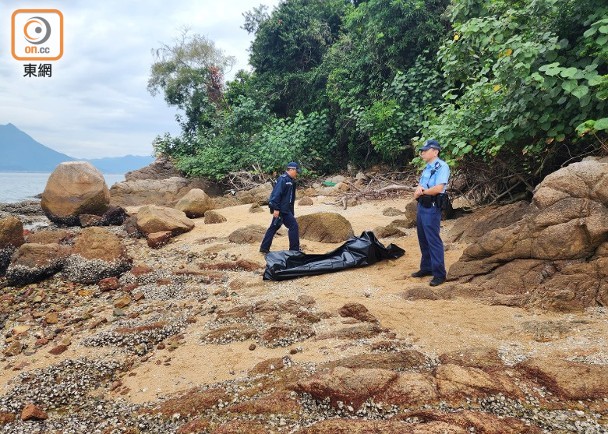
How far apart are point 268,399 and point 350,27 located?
1688 cm

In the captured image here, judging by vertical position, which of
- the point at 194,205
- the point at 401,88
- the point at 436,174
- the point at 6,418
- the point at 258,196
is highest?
the point at 401,88

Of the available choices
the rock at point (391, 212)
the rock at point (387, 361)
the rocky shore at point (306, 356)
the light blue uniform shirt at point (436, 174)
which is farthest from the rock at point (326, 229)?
the rock at point (387, 361)

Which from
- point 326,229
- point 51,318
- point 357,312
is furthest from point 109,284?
point 357,312

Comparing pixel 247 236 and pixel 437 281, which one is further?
pixel 247 236

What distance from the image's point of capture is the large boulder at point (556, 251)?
12.4 ft

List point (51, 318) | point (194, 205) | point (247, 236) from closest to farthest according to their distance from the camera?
point (51, 318), point (247, 236), point (194, 205)

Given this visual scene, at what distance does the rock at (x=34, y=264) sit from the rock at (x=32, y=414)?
437 centimetres

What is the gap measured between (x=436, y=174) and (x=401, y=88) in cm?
975

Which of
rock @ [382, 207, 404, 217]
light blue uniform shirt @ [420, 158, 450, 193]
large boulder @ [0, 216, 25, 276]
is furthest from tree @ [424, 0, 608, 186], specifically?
large boulder @ [0, 216, 25, 276]

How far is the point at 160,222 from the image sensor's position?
955 cm

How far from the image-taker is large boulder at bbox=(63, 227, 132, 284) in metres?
6.62

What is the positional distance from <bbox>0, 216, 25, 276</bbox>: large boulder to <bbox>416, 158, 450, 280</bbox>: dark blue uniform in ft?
25.1

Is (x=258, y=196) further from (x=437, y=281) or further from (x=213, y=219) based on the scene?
(x=437, y=281)

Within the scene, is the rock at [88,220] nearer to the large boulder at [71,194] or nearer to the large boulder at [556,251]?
the large boulder at [71,194]
